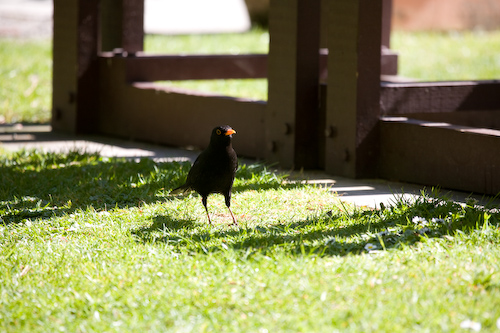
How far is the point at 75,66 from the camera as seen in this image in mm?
9578

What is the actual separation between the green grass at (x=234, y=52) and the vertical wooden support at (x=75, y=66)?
1.07 metres

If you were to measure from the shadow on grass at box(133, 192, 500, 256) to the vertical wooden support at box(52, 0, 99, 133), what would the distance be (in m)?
4.57

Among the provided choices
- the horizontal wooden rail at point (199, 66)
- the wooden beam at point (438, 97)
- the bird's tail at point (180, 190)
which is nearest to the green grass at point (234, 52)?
the horizontal wooden rail at point (199, 66)

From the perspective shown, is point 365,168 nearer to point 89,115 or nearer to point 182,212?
point 182,212

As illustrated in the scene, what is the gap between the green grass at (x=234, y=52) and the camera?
1209 centimetres

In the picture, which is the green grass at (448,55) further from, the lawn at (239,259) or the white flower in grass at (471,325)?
the white flower in grass at (471,325)

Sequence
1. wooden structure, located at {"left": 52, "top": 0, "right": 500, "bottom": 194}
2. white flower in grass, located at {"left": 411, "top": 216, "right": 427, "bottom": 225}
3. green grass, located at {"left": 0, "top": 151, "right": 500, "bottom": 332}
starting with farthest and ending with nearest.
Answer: wooden structure, located at {"left": 52, "top": 0, "right": 500, "bottom": 194} < white flower in grass, located at {"left": 411, "top": 216, "right": 427, "bottom": 225} < green grass, located at {"left": 0, "top": 151, "right": 500, "bottom": 332}

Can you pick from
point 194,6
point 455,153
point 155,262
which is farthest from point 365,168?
point 194,6

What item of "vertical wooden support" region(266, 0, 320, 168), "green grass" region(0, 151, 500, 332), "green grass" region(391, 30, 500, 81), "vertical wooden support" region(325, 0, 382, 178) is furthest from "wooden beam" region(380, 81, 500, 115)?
"green grass" region(391, 30, 500, 81)

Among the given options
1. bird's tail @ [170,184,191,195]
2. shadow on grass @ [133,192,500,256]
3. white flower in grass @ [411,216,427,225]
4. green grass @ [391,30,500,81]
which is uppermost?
green grass @ [391,30,500,81]

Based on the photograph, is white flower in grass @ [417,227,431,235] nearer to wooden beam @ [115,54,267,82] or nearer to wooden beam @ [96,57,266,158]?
wooden beam @ [96,57,266,158]

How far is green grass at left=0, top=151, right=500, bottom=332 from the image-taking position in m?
3.80

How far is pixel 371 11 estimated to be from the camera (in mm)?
6887

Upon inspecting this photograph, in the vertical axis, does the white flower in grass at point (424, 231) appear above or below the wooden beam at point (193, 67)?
below
